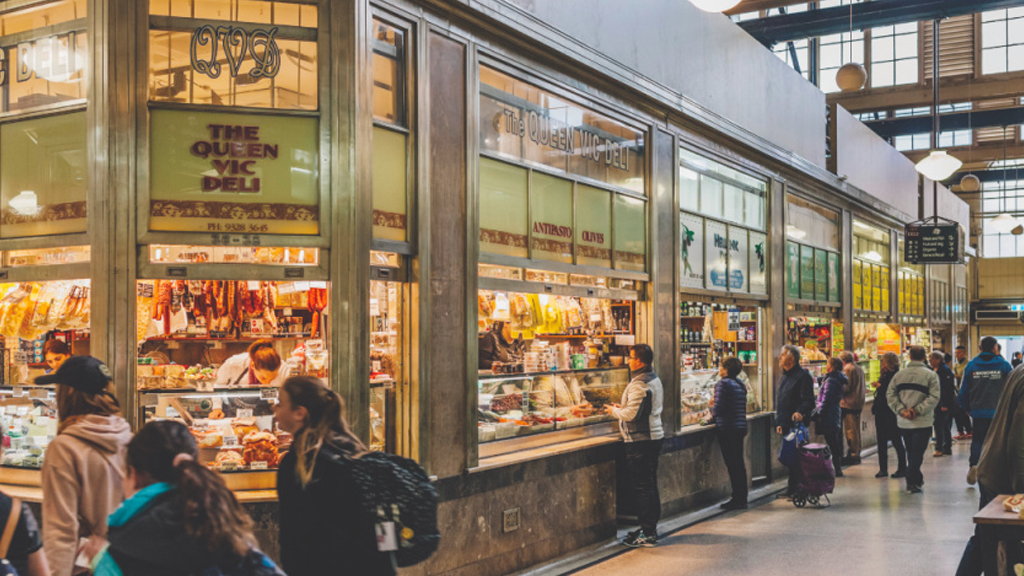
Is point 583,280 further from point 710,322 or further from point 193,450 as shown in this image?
point 193,450

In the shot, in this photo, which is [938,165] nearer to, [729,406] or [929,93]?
[729,406]

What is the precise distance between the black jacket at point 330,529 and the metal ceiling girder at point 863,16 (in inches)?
555

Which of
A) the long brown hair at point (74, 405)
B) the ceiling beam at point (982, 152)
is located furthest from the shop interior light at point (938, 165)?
the ceiling beam at point (982, 152)

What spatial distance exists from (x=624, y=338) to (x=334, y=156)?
194 inches

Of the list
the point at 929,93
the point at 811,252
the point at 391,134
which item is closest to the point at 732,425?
the point at 811,252

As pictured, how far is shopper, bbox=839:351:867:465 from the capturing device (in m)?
15.7

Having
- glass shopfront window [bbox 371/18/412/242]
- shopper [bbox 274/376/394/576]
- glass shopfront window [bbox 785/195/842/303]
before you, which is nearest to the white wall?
glass shopfront window [bbox 785/195/842/303]

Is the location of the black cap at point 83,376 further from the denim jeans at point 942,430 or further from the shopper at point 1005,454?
the denim jeans at point 942,430

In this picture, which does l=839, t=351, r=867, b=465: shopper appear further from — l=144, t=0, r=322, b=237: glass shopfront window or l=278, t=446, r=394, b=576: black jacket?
l=278, t=446, r=394, b=576: black jacket

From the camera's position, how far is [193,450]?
316 cm

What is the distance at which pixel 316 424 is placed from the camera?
375 centimetres

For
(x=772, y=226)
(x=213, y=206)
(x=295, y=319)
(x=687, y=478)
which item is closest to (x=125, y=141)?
(x=213, y=206)

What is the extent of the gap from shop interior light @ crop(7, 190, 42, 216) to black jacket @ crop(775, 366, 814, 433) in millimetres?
8929

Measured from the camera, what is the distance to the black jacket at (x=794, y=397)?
478 inches
